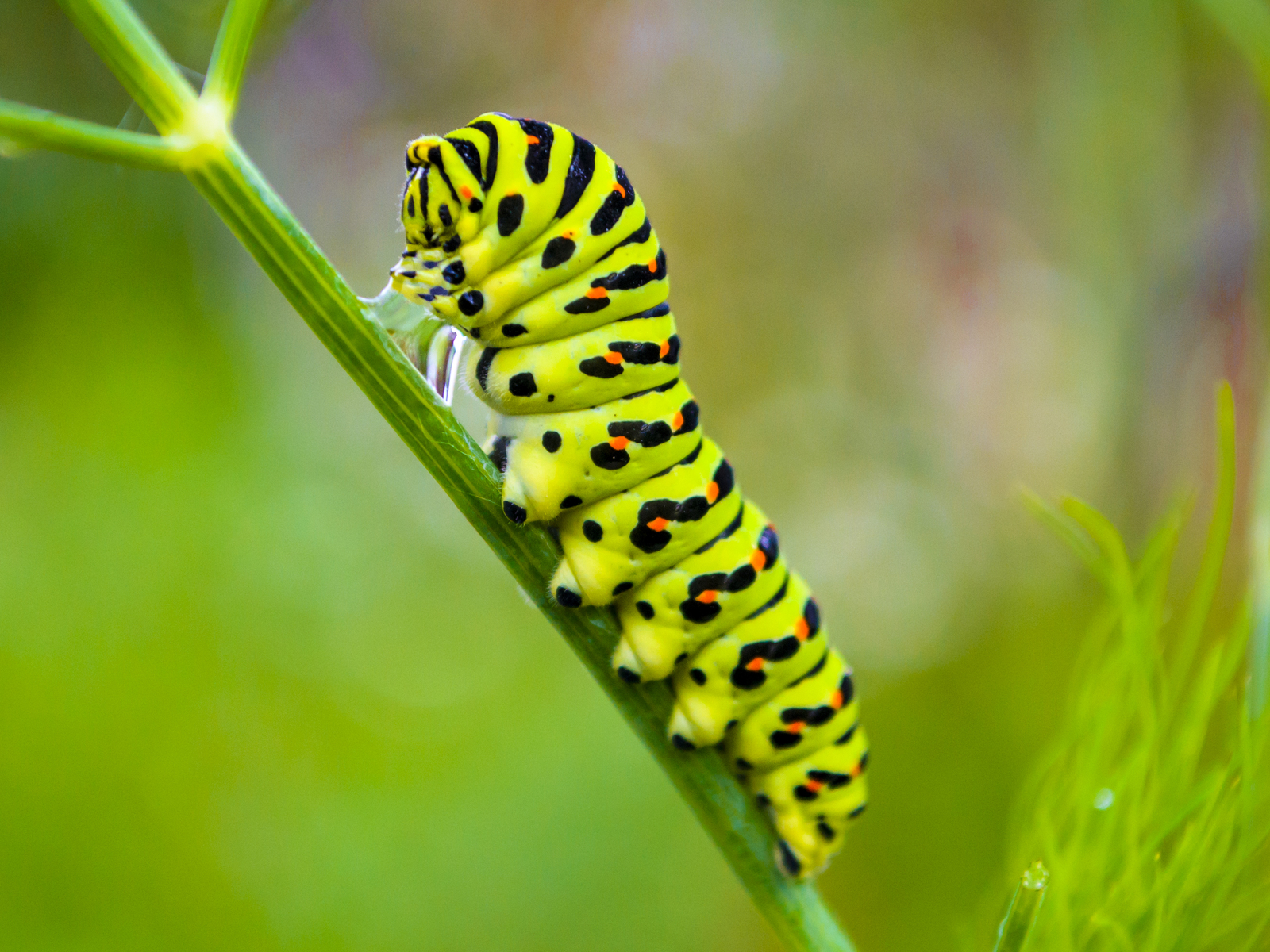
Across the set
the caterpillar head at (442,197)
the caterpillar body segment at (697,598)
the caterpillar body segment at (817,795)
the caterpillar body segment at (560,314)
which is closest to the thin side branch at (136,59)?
the caterpillar head at (442,197)

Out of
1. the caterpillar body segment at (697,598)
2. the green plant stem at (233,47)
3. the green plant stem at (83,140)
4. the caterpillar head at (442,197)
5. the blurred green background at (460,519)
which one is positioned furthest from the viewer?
the blurred green background at (460,519)

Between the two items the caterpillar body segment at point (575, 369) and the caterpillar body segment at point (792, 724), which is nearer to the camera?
the caterpillar body segment at point (575, 369)

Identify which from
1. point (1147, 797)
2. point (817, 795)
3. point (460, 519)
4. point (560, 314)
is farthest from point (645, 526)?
point (460, 519)

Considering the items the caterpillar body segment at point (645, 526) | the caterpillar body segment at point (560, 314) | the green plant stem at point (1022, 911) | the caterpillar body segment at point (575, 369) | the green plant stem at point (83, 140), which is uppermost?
the green plant stem at point (83, 140)

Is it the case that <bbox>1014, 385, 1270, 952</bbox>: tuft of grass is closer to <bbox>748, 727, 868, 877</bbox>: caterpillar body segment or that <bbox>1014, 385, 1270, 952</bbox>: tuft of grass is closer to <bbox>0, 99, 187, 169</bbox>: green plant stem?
<bbox>748, 727, 868, 877</bbox>: caterpillar body segment

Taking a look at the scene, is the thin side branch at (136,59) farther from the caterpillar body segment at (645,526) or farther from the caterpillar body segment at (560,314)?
the caterpillar body segment at (645,526)

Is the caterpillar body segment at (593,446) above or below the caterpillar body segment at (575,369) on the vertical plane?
below

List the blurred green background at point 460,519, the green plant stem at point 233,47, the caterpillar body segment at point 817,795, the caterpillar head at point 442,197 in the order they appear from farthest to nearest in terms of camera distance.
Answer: the blurred green background at point 460,519 < the caterpillar body segment at point 817,795 < the caterpillar head at point 442,197 < the green plant stem at point 233,47
